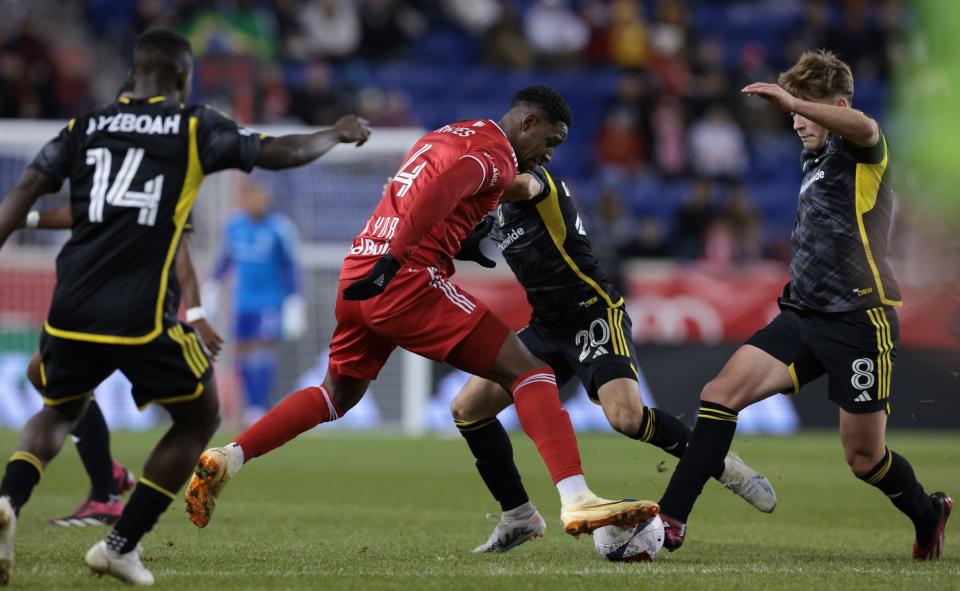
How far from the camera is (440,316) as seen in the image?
228 inches

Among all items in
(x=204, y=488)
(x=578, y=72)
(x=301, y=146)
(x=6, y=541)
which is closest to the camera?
(x=6, y=541)

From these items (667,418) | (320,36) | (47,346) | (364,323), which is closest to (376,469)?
(667,418)

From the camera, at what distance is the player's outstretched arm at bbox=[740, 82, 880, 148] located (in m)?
5.54

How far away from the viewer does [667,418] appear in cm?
679

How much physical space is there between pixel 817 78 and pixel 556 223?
1.37 metres

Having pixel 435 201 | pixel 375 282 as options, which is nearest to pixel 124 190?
pixel 375 282

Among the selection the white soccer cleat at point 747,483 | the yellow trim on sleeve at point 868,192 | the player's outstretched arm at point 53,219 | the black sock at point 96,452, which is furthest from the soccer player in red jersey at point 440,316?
the black sock at point 96,452

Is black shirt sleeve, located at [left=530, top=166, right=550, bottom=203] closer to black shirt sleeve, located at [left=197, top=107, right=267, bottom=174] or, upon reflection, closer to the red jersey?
the red jersey

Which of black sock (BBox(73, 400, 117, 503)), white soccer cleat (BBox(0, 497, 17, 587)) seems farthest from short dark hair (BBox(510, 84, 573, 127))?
black sock (BBox(73, 400, 117, 503))

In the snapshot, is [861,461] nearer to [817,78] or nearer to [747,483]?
[747,483]

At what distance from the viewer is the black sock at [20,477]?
17.2 ft

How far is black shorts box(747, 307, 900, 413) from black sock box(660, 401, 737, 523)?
1.14ft

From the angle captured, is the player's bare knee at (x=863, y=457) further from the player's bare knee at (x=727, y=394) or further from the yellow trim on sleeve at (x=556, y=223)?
the yellow trim on sleeve at (x=556, y=223)

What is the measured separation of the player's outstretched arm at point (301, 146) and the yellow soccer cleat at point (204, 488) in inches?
46.5
